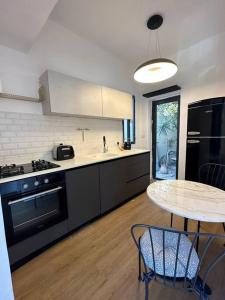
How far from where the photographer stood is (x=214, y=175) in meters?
2.26

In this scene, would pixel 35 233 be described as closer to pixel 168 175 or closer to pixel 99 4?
pixel 99 4

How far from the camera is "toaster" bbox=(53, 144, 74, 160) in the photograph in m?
2.09

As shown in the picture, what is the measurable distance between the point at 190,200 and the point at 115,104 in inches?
78.6

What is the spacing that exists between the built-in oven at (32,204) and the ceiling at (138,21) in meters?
2.09

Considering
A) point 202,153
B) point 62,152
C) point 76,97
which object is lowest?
point 202,153

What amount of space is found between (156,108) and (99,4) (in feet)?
7.68

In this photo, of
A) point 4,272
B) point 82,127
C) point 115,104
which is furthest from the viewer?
point 115,104

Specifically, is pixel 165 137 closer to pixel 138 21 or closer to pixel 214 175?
pixel 214 175

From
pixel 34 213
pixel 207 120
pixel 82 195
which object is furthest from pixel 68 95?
pixel 207 120

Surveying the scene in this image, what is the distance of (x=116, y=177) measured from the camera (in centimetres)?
234

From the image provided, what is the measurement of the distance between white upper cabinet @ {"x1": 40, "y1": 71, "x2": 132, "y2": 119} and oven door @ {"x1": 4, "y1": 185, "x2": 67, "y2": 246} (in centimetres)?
104

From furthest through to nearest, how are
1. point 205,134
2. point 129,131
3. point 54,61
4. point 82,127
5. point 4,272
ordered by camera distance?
point 129,131 < point 82,127 < point 205,134 < point 54,61 < point 4,272

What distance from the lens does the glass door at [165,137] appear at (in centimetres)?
330

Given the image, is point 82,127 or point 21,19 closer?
point 21,19
